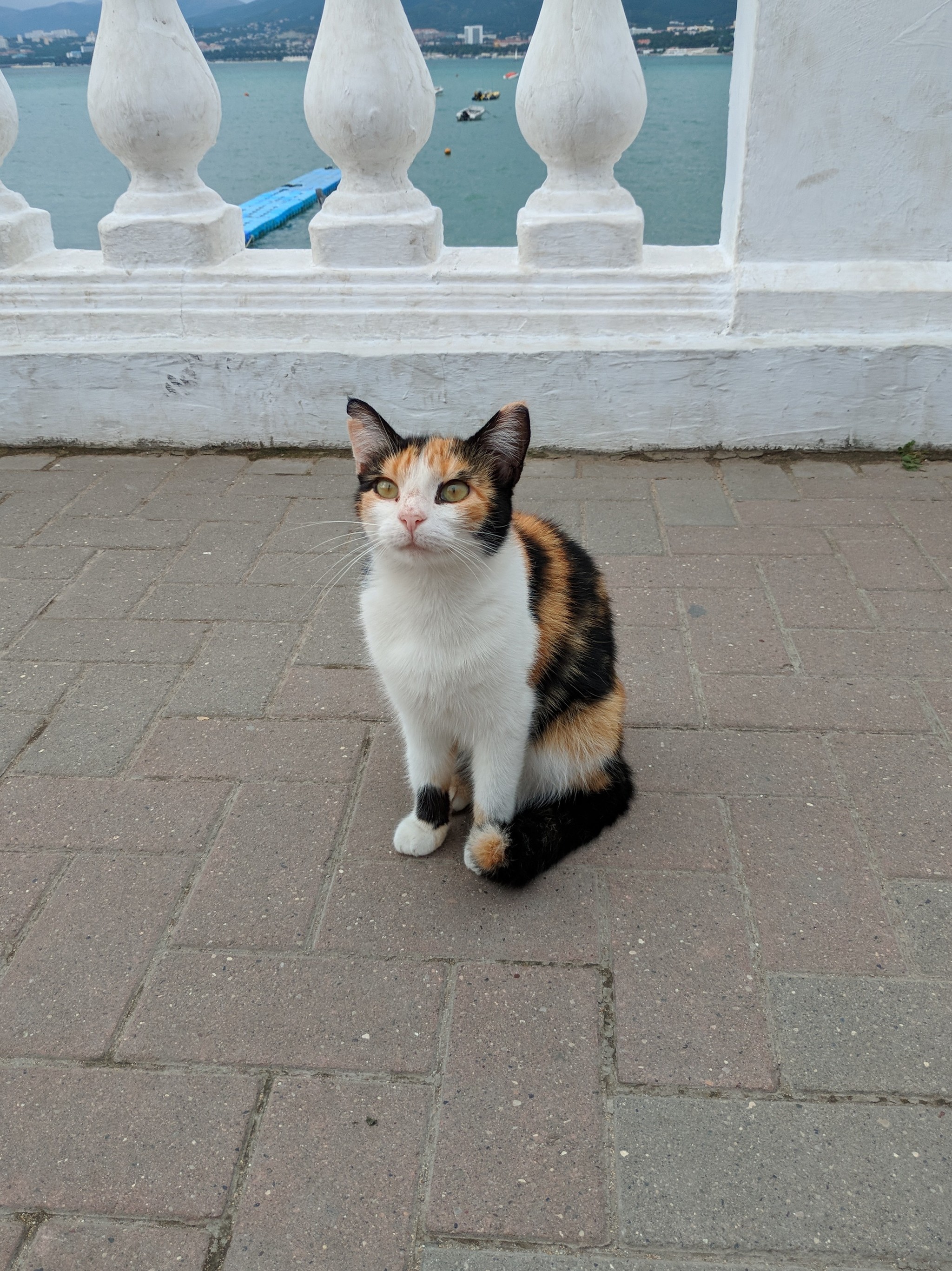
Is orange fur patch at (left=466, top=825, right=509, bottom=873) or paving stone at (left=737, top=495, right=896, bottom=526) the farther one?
paving stone at (left=737, top=495, right=896, bottom=526)

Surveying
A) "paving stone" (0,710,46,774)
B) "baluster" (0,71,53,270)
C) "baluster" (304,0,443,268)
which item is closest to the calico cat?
"paving stone" (0,710,46,774)

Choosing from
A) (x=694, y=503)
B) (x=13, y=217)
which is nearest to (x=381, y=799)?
(x=694, y=503)

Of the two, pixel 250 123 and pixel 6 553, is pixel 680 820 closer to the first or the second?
pixel 6 553

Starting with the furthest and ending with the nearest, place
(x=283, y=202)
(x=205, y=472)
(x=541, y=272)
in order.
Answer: (x=283, y=202), (x=205, y=472), (x=541, y=272)

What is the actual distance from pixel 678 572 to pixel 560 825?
1511 millimetres

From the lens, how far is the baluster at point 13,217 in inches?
170

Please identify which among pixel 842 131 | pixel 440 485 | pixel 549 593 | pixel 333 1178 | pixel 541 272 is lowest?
pixel 333 1178

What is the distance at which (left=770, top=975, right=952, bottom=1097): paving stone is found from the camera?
1688 millimetres

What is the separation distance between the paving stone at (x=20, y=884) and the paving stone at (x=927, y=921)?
6.13ft

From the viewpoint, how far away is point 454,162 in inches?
327

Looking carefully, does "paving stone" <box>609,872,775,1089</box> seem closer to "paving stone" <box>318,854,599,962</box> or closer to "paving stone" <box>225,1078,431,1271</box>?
"paving stone" <box>318,854,599,962</box>

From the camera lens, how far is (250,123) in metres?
14.4

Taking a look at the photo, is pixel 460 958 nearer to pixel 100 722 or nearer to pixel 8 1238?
pixel 8 1238

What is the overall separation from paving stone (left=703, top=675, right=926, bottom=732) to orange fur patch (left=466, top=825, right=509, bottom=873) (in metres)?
0.87
